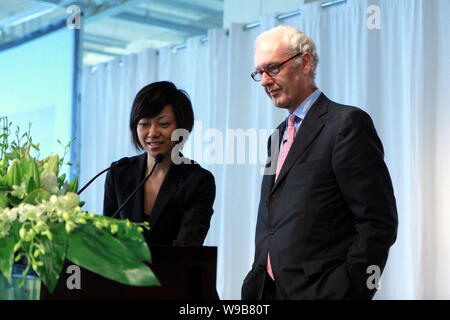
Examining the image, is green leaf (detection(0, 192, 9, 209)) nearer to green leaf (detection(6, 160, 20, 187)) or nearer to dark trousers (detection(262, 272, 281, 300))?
green leaf (detection(6, 160, 20, 187))

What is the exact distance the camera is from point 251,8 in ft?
16.0

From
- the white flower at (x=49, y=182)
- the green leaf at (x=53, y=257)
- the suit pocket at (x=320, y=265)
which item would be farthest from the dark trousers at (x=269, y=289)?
the green leaf at (x=53, y=257)

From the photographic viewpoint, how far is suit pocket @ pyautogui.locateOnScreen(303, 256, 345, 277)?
1.76m

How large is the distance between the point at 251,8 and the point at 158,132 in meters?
2.86

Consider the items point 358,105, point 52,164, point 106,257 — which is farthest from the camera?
point 358,105

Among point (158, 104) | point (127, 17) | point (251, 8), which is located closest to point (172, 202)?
point (158, 104)

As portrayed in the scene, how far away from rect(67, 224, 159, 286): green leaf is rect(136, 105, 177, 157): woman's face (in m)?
1.13

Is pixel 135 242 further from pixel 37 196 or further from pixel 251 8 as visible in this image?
pixel 251 8

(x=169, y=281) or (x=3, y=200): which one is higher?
(x=3, y=200)

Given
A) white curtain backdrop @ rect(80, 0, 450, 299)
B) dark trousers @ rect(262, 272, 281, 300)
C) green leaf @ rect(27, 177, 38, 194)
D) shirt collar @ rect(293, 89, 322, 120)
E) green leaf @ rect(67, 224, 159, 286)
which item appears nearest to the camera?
green leaf @ rect(67, 224, 159, 286)

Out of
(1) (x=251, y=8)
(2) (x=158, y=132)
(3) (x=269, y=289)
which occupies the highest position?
(1) (x=251, y=8)

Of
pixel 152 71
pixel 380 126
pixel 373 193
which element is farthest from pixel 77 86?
pixel 373 193

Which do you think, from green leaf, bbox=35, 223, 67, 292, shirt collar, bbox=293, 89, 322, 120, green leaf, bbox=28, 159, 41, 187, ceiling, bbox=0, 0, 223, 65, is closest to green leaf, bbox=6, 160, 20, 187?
green leaf, bbox=28, 159, 41, 187

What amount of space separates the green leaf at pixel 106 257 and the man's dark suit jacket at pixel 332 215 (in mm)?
798
